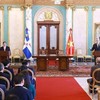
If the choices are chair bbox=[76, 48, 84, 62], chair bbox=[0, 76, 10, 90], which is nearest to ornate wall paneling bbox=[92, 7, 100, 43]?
chair bbox=[76, 48, 84, 62]

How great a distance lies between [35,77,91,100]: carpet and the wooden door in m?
7.11

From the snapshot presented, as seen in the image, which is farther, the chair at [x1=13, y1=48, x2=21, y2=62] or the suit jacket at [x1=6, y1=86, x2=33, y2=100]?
the chair at [x1=13, y1=48, x2=21, y2=62]

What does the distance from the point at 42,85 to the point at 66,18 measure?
8.65 meters

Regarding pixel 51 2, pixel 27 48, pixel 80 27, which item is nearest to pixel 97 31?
pixel 80 27

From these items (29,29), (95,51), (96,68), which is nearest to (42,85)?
(96,68)

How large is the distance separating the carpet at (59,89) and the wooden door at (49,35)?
7.11 m

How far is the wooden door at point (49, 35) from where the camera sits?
715 inches

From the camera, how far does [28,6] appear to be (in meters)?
17.4

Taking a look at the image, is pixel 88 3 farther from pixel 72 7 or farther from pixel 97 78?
pixel 97 78

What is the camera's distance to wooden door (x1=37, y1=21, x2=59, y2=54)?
59.6 ft

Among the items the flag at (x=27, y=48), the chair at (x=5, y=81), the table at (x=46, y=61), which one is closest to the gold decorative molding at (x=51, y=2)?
the flag at (x=27, y=48)

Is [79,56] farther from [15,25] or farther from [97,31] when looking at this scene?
[15,25]

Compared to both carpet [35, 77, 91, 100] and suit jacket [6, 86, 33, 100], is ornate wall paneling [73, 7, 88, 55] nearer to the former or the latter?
carpet [35, 77, 91, 100]

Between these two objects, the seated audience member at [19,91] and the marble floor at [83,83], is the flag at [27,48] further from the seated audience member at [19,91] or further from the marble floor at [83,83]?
the seated audience member at [19,91]
